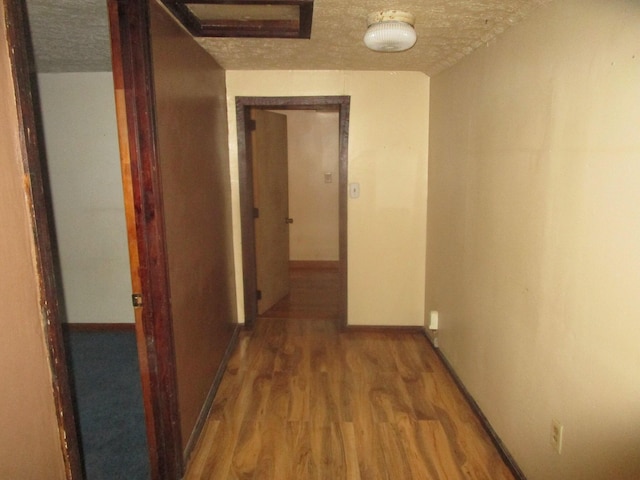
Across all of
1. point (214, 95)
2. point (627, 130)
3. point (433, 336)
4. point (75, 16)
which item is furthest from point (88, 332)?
point (627, 130)

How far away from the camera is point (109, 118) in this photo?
10.8 ft

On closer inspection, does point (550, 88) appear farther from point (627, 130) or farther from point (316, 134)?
point (316, 134)

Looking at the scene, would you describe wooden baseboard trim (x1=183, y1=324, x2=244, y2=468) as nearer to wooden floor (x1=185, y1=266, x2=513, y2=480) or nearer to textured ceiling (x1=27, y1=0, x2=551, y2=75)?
wooden floor (x1=185, y1=266, x2=513, y2=480)

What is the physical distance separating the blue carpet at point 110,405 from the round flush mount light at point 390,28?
1813mm

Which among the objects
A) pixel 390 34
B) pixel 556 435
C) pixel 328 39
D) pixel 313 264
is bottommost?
pixel 313 264

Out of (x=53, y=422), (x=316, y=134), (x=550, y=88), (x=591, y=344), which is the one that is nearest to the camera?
(x=53, y=422)

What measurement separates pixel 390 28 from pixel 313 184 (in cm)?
383

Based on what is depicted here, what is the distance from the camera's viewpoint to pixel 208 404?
2.40m

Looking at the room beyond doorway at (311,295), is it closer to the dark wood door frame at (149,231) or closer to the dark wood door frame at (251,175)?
the dark wood door frame at (251,175)

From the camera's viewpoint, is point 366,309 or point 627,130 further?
→ point 366,309

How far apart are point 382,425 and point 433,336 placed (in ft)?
3.70

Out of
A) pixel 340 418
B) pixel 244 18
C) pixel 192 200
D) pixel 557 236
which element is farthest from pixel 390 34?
pixel 340 418

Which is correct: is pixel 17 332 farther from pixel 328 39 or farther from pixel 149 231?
pixel 328 39

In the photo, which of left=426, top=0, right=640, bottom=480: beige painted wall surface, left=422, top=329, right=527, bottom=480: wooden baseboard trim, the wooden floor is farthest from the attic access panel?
left=422, top=329, right=527, bottom=480: wooden baseboard trim
